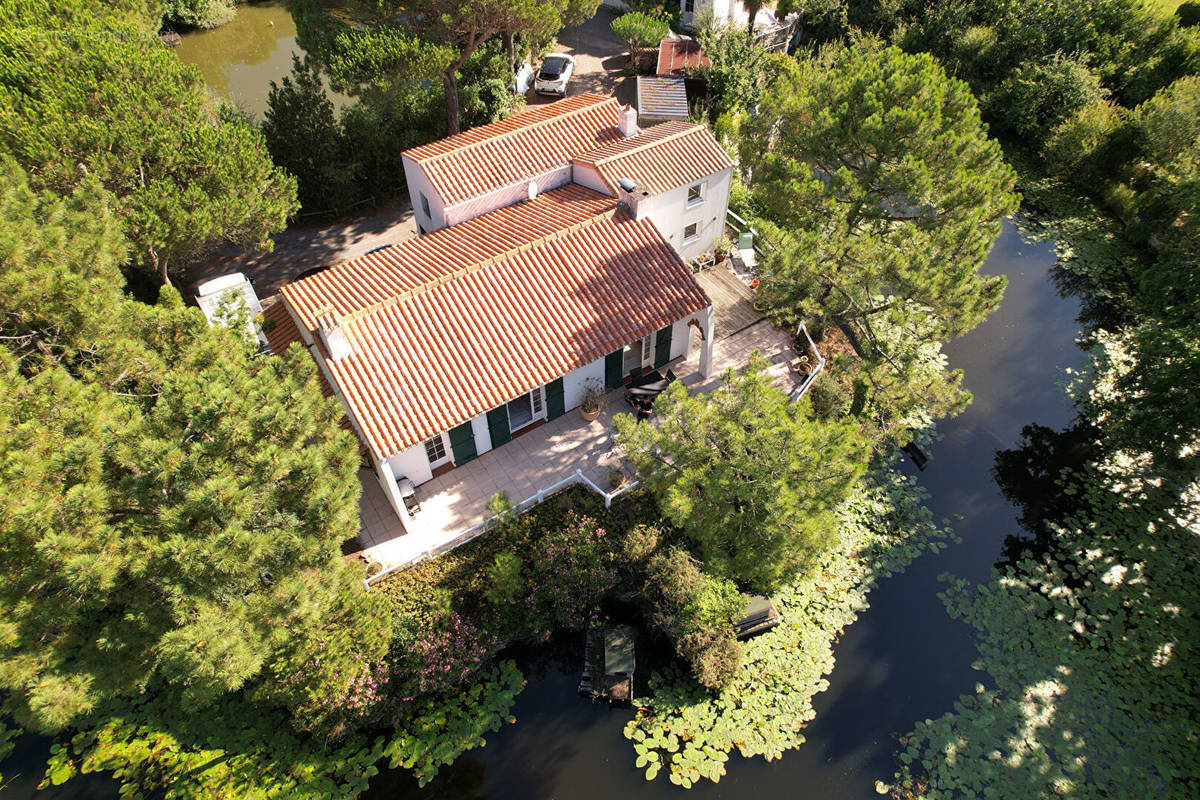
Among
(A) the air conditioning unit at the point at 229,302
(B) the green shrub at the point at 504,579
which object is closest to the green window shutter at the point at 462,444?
(B) the green shrub at the point at 504,579

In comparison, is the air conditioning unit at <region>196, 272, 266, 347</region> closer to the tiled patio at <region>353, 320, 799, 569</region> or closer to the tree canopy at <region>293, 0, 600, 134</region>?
the tiled patio at <region>353, 320, 799, 569</region>

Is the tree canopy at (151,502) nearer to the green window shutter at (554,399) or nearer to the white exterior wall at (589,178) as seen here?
the green window shutter at (554,399)

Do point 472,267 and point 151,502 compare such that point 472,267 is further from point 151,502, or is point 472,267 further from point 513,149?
point 151,502

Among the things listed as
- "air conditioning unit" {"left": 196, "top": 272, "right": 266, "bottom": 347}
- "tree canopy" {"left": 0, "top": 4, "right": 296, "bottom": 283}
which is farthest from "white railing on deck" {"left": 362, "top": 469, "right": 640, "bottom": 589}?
"tree canopy" {"left": 0, "top": 4, "right": 296, "bottom": 283}

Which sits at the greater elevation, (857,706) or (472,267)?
(472,267)

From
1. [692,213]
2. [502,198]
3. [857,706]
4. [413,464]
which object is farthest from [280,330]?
[857,706]

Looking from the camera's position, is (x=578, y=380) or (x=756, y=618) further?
(x=578, y=380)

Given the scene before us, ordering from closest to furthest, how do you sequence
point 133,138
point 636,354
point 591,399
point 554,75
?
point 133,138 → point 591,399 → point 636,354 → point 554,75

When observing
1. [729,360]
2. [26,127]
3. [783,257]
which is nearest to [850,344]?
[729,360]
